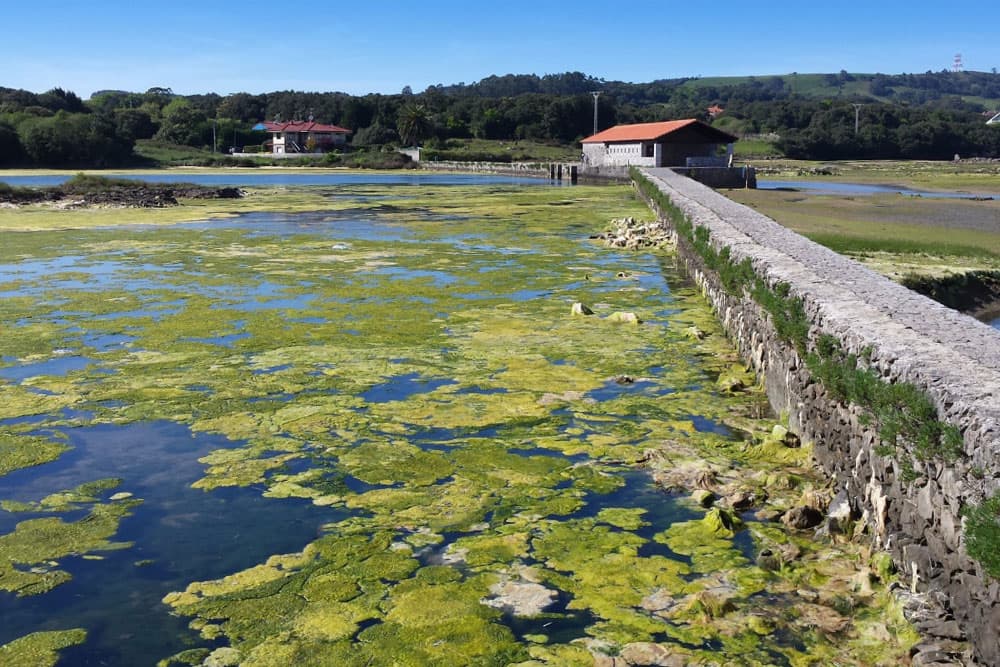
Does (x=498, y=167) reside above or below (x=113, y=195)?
above

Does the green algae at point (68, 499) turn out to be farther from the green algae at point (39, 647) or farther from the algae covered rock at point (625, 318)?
the algae covered rock at point (625, 318)

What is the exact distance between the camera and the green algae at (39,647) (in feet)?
18.1

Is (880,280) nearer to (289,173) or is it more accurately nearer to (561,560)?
(561,560)

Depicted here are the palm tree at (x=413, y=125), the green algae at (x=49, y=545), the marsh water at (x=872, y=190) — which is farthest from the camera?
the palm tree at (x=413, y=125)

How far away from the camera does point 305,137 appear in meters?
133

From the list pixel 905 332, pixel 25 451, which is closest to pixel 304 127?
pixel 25 451

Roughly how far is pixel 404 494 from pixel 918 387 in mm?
4298

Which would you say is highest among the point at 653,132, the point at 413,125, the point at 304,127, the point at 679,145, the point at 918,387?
the point at 304,127

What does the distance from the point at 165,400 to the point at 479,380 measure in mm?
3836

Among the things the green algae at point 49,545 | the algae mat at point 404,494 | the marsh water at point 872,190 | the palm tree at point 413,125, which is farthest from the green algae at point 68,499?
the palm tree at point 413,125

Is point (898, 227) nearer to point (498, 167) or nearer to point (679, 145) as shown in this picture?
point (679, 145)

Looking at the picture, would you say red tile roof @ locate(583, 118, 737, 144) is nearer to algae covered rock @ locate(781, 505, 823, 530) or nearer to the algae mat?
the algae mat

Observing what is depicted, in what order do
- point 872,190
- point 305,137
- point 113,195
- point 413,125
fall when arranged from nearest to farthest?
A: point 113,195 → point 872,190 → point 413,125 → point 305,137

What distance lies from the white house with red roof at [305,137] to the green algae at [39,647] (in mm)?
127142
